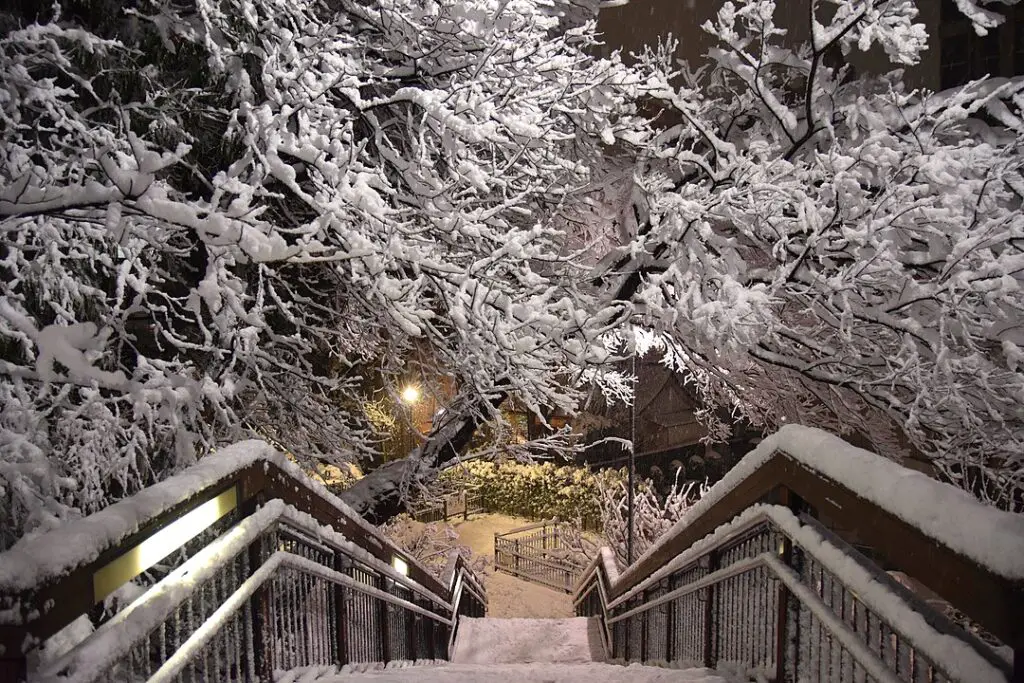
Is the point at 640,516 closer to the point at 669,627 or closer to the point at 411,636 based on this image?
the point at 411,636

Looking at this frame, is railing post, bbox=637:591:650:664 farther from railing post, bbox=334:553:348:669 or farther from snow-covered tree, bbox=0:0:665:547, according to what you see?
railing post, bbox=334:553:348:669

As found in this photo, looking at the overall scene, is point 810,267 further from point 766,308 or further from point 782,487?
point 782,487

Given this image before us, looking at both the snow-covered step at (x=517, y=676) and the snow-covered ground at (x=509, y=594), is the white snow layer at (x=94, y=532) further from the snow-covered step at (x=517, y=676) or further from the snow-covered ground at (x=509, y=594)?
the snow-covered ground at (x=509, y=594)

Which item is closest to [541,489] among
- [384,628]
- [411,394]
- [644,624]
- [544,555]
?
[544,555]

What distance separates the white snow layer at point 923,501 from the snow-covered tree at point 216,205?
2684mm

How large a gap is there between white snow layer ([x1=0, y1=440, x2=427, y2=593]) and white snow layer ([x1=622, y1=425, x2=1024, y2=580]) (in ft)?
6.12

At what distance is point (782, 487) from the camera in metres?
2.51

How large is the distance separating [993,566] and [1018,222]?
5621mm

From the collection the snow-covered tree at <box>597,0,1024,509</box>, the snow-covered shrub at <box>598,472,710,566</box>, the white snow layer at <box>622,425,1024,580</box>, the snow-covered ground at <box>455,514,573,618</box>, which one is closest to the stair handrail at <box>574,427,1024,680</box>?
the white snow layer at <box>622,425,1024,580</box>

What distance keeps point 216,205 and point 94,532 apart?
2.62 meters

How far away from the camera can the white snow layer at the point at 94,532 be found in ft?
4.12

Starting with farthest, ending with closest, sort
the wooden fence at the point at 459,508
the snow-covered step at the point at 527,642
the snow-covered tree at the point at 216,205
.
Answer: the wooden fence at the point at 459,508 < the snow-covered step at the point at 527,642 < the snow-covered tree at the point at 216,205

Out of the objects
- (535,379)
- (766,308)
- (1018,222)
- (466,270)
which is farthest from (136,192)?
(1018,222)

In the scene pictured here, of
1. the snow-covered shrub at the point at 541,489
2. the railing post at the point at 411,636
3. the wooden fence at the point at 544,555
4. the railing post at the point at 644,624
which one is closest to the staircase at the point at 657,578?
the railing post at the point at 644,624
